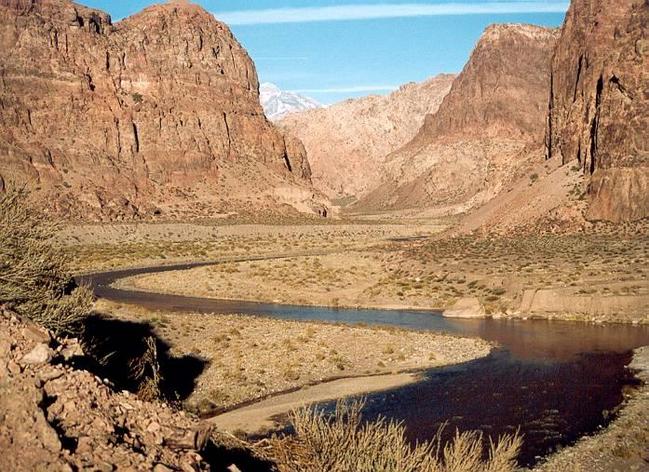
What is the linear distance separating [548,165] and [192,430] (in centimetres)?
6889

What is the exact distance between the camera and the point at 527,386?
72.3ft

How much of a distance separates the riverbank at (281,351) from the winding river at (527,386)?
1.55 m

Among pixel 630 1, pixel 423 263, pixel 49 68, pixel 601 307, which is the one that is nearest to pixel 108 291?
pixel 423 263

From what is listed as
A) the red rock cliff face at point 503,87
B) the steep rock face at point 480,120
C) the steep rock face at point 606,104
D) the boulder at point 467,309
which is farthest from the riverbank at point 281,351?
the red rock cliff face at point 503,87

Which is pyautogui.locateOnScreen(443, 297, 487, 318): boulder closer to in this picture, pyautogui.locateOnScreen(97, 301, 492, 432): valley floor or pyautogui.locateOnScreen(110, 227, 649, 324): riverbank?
pyautogui.locateOnScreen(110, 227, 649, 324): riverbank

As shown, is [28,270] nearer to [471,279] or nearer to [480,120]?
[471,279]

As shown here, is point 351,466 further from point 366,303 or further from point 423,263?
point 423,263

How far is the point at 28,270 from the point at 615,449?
505 inches

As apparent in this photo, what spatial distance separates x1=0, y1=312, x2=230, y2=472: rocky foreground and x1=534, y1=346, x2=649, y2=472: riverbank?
30.2 feet

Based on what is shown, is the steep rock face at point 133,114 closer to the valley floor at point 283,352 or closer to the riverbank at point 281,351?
the riverbank at point 281,351

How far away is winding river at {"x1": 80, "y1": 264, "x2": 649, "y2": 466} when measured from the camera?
59.0 feet

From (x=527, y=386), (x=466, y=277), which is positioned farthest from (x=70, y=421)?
(x=466, y=277)

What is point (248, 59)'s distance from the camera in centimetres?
13088

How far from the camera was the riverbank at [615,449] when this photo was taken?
1516cm
